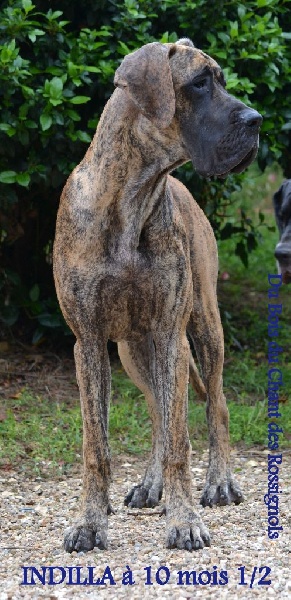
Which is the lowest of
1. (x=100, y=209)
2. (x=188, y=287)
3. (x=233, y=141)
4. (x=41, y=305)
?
(x=41, y=305)

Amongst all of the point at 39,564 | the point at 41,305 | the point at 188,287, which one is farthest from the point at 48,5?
the point at 39,564

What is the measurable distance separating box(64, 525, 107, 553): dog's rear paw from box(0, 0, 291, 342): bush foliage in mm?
2696

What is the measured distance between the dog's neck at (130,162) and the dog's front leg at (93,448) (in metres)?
0.51

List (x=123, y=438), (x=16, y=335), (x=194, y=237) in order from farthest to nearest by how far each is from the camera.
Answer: (x=16, y=335), (x=123, y=438), (x=194, y=237)

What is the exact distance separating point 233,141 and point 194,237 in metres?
0.92

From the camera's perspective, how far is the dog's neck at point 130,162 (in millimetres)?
4309

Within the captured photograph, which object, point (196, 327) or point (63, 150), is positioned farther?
point (63, 150)

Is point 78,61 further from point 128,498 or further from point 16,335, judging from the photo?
point 128,498

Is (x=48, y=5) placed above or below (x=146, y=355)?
above

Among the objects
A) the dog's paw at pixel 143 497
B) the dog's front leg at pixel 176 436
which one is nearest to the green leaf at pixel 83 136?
the dog's paw at pixel 143 497

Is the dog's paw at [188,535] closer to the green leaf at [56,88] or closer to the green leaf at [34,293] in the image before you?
the green leaf at [56,88]

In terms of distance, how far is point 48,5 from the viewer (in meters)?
7.21

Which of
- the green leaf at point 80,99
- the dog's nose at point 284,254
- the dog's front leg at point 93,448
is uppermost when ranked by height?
the green leaf at point 80,99

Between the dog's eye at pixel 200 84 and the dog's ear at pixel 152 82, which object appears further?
the dog's eye at pixel 200 84
